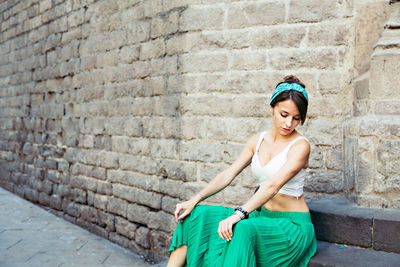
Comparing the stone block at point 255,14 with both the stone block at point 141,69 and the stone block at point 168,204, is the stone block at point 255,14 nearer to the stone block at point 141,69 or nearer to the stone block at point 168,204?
the stone block at point 141,69

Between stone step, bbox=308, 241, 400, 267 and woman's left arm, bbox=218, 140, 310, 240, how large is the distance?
49cm

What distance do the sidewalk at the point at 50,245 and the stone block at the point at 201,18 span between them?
8.38 ft

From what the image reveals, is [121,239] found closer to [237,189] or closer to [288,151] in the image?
[237,189]

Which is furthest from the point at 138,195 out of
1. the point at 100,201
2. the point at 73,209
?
the point at 73,209

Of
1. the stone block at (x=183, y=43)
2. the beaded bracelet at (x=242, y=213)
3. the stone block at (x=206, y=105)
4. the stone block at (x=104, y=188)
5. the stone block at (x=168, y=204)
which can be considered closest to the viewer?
the beaded bracelet at (x=242, y=213)

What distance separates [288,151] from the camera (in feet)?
8.97

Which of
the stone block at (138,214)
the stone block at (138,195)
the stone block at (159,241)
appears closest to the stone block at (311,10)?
the stone block at (138,195)

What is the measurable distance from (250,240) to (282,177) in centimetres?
44

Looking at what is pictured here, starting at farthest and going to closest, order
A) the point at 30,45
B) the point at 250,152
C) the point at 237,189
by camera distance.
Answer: the point at 30,45
the point at 237,189
the point at 250,152

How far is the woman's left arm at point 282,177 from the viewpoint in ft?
8.36

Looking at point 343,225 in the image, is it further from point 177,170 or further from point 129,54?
point 129,54

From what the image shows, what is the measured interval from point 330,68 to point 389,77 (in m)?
0.58

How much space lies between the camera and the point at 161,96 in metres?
4.90

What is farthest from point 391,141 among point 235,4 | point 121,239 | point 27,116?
point 27,116
